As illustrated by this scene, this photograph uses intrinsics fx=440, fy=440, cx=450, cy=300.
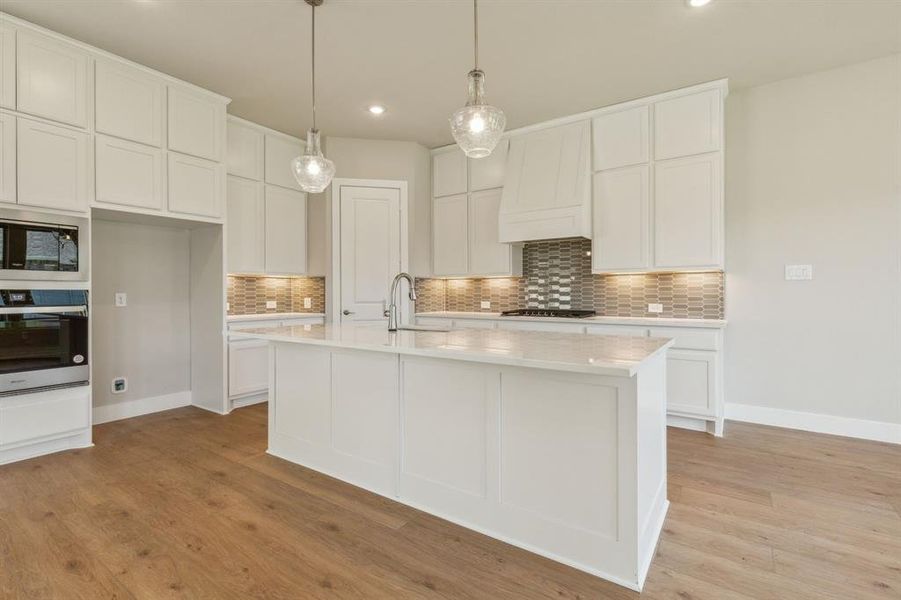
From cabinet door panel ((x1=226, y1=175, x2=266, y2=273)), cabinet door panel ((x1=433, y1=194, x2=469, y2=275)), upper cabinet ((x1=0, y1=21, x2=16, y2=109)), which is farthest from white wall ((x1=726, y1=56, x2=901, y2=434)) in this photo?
upper cabinet ((x1=0, y1=21, x2=16, y2=109))

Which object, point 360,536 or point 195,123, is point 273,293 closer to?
point 195,123

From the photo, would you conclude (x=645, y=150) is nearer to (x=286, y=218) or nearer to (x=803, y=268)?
(x=803, y=268)

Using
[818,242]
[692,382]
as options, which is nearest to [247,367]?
[692,382]

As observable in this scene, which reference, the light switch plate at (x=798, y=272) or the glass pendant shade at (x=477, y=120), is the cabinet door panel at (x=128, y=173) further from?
the light switch plate at (x=798, y=272)

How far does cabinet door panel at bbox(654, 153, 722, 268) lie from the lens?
3.59 meters

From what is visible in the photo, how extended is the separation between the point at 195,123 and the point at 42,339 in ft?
6.61

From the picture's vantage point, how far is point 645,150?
12.8 ft

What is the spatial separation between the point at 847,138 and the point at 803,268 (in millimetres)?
1041

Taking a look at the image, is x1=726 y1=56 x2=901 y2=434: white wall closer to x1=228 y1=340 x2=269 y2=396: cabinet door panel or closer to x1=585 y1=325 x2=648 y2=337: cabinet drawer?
x1=585 y1=325 x2=648 y2=337: cabinet drawer

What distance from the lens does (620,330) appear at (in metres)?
3.81

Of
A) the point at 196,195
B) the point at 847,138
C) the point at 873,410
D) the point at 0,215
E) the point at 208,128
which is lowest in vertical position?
the point at 873,410

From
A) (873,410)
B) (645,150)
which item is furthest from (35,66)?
(873,410)

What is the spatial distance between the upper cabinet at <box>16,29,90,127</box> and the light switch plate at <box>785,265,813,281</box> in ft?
18.1

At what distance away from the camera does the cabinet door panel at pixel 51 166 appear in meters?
2.83
